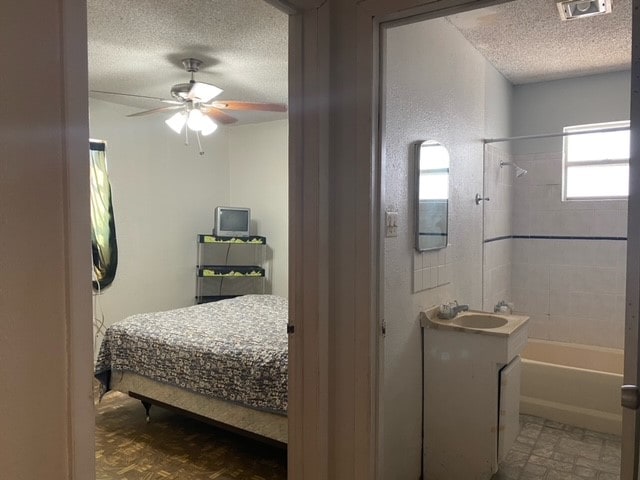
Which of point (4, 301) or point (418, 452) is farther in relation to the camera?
point (418, 452)

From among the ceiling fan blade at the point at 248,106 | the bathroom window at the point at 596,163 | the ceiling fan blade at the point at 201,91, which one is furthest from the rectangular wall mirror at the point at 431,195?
the bathroom window at the point at 596,163

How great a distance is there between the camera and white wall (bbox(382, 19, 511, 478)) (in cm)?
207

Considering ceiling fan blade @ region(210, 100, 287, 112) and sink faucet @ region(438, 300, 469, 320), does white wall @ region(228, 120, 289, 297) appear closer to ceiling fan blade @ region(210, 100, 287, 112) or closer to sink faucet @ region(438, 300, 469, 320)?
ceiling fan blade @ region(210, 100, 287, 112)

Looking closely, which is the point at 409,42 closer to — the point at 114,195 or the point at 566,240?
the point at 566,240

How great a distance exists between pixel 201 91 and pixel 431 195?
5.43 ft

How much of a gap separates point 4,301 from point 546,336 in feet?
13.3

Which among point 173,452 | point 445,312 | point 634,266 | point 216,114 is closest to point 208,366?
point 173,452

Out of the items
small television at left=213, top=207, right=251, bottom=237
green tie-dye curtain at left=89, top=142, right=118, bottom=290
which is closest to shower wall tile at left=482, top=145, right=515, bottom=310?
small television at left=213, top=207, right=251, bottom=237

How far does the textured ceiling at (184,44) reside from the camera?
7.80 ft

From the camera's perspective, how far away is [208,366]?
2727 millimetres

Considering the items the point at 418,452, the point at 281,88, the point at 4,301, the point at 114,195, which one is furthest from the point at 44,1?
the point at 114,195

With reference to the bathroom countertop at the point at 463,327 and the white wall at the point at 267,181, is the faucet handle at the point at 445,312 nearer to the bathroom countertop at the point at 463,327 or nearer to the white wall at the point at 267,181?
the bathroom countertop at the point at 463,327

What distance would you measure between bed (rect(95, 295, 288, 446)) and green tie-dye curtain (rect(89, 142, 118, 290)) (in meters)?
0.92

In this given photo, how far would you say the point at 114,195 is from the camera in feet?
13.7
